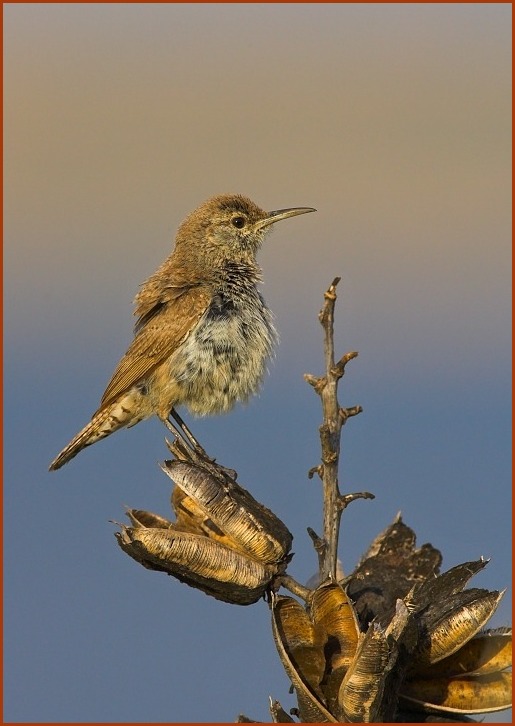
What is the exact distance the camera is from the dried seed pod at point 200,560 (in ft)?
10.9

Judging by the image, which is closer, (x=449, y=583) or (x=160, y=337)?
(x=449, y=583)

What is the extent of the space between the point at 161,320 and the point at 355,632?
10.1ft

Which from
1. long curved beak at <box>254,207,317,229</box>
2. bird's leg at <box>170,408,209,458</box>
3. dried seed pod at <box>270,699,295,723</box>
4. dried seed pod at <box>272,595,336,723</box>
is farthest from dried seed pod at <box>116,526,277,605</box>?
long curved beak at <box>254,207,317,229</box>

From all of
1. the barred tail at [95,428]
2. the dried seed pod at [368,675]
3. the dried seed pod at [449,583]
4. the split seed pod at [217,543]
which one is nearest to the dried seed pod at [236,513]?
the split seed pod at [217,543]

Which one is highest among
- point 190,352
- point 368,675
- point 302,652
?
point 190,352

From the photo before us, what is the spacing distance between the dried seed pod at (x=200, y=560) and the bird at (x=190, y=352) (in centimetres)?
227

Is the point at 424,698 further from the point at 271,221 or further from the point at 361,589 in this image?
the point at 271,221

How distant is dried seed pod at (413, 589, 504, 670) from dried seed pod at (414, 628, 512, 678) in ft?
0.27

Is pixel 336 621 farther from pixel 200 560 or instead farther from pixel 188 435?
pixel 188 435

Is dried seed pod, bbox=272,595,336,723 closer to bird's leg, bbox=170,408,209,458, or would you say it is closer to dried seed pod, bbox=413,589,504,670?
dried seed pod, bbox=413,589,504,670

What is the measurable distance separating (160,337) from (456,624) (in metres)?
3.02

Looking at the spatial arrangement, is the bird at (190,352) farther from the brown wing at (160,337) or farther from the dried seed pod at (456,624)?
the dried seed pod at (456,624)

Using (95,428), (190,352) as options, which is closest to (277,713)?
(190,352)

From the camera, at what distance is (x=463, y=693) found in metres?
3.21
